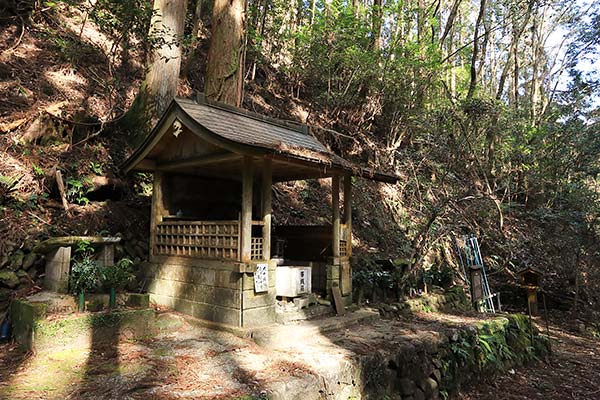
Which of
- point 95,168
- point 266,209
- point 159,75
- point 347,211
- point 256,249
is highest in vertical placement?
point 159,75

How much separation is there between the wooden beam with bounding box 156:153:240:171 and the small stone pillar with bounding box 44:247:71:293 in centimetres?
211

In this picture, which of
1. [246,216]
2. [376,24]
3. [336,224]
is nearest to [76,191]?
[246,216]

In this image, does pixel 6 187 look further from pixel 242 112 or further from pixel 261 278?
pixel 261 278

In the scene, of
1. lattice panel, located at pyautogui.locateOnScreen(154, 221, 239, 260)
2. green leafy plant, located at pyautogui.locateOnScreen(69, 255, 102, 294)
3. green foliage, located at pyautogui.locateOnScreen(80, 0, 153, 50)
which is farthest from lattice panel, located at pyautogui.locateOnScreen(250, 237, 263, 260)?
green foliage, located at pyautogui.locateOnScreen(80, 0, 153, 50)

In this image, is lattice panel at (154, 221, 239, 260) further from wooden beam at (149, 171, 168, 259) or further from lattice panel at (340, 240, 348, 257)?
lattice panel at (340, 240, 348, 257)

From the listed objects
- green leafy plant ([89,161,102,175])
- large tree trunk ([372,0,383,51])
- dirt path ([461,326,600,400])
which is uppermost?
large tree trunk ([372,0,383,51])

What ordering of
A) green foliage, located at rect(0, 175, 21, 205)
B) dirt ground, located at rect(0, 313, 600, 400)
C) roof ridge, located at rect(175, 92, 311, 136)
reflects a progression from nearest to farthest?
1. dirt ground, located at rect(0, 313, 600, 400)
2. green foliage, located at rect(0, 175, 21, 205)
3. roof ridge, located at rect(175, 92, 311, 136)

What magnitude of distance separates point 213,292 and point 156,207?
220cm

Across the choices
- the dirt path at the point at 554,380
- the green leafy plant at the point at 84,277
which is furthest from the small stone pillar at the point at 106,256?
the dirt path at the point at 554,380

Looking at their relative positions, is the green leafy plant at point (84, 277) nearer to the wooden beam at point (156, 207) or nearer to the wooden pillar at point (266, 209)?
the wooden beam at point (156, 207)

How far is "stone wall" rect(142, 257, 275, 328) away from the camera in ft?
18.3

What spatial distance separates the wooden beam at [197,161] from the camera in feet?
19.3

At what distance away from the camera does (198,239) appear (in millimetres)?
6301

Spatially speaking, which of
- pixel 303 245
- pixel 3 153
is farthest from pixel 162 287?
pixel 3 153
